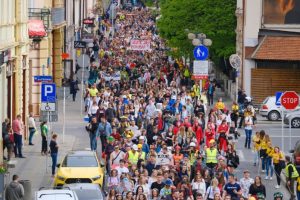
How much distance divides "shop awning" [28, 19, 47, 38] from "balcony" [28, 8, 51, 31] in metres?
2.38

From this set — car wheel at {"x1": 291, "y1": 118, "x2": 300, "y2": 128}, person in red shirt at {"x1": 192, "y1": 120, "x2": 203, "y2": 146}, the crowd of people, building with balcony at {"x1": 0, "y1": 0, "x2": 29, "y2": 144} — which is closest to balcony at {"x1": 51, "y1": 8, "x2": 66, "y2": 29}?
the crowd of people

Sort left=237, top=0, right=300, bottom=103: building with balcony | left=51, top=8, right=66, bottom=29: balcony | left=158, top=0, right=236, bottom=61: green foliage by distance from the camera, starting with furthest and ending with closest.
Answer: left=158, top=0, right=236, bottom=61: green foliage, left=51, top=8, right=66, bottom=29: balcony, left=237, top=0, right=300, bottom=103: building with balcony

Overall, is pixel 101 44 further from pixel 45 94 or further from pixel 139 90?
pixel 45 94

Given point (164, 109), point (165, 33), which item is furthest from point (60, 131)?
point (165, 33)

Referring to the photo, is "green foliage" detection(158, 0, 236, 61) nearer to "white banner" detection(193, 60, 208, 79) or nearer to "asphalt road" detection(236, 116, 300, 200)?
"asphalt road" detection(236, 116, 300, 200)

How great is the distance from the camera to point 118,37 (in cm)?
11738

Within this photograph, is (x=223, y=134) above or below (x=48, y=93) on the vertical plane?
below

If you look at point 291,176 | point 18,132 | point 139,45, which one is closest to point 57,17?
point 139,45

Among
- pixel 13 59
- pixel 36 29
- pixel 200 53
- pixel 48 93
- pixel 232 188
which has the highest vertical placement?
pixel 36 29

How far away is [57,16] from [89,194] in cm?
3348

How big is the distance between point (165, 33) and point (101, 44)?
1086 inches

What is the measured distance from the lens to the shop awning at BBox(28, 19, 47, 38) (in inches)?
2039

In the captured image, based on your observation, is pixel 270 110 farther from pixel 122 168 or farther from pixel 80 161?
pixel 122 168

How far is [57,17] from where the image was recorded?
64438 mm
